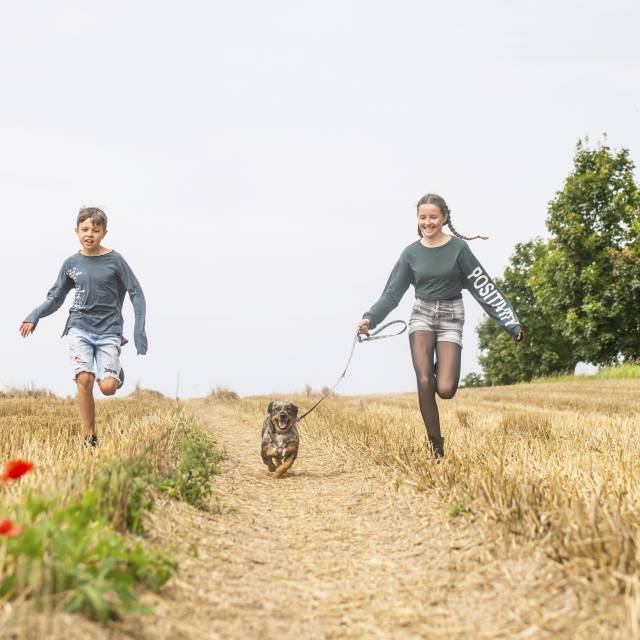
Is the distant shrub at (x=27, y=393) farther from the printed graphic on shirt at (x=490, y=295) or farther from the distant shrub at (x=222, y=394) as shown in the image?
the printed graphic on shirt at (x=490, y=295)

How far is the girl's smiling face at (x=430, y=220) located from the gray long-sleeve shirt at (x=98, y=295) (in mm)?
2932

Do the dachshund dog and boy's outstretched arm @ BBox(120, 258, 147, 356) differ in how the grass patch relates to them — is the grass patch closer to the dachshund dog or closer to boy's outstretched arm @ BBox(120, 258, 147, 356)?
the dachshund dog

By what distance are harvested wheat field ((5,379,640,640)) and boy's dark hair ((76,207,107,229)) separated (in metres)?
2.81

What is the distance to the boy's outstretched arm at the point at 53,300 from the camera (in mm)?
7285

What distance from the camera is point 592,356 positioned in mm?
33812

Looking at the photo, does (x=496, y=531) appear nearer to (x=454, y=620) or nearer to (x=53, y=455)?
(x=454, y=620)

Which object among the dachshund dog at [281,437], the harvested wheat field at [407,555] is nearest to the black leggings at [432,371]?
the harvested wheat field at [407,555]

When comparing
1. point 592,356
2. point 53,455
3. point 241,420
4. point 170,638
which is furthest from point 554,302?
point 170,638

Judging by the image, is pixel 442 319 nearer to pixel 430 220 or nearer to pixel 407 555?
pixel 430 220

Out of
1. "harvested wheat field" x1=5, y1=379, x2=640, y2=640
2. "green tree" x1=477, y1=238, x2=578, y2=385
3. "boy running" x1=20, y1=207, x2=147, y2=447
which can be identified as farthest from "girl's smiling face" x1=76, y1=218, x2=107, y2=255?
"green tree" x1=477, y1=238, x2=578, y2=385

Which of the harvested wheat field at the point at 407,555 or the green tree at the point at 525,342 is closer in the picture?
the harvested wheat field at the point at 407,555

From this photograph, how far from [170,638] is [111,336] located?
5.01m

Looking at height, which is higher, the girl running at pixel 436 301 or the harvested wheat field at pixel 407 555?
the girl running at pixel 436 301

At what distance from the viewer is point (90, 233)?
710 centimetres
